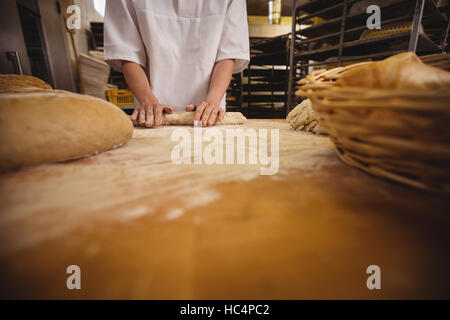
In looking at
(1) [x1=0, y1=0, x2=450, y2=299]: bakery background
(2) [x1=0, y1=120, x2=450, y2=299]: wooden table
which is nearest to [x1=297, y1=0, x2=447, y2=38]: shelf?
(1) [x1=0, y1=0, x2=450, y2=299]: bakery background

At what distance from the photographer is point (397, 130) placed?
0.28m

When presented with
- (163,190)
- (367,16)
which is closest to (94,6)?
(367,16)

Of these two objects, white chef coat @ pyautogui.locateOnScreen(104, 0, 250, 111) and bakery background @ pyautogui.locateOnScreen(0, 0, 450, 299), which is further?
white chef coat @ pyautogui.locateOnScreen(104, 0, 250, 111)

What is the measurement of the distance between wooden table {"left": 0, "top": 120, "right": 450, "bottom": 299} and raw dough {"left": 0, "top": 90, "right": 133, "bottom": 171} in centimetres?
4

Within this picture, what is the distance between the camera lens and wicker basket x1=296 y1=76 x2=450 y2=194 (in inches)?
9.5

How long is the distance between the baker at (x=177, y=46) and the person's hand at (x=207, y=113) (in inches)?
2.0

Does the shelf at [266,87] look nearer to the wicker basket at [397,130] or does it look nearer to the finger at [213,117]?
the finger at [213,117]

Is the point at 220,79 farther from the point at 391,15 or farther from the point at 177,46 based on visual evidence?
the point at 391,15

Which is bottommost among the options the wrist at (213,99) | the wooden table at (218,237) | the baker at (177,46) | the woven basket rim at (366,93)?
the wooden table at (218,237)

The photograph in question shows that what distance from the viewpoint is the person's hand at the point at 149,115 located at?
0.99 m

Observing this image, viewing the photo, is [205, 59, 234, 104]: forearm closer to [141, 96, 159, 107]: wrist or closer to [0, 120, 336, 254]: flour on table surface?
[141, 96, 159, 107]: wrist

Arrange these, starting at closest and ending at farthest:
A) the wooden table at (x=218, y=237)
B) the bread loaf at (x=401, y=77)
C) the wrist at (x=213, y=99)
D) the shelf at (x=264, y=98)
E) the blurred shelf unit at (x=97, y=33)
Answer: the wooden table at (x=218, y=237), the bread loaf at (x=401, y=77), the wrist at (x=213, y=99), the blurred shelf unit at (x=97, y=33), the shelf at (x=264, y=98)

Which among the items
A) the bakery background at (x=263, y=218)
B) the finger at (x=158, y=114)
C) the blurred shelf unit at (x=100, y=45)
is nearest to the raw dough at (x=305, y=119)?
the bakery background at (x=263, y=218)

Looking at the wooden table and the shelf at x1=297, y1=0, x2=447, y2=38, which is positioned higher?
the shelf at x1=297, y1=0, x2=447, y2=38
